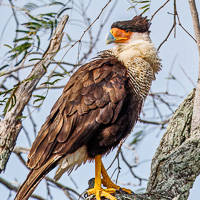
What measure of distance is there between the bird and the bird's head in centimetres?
13

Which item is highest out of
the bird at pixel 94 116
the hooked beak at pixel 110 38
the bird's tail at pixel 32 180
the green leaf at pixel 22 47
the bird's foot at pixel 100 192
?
the green leaf at pixel 22 47

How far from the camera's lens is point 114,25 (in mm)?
3547

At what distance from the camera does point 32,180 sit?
9.76 ft

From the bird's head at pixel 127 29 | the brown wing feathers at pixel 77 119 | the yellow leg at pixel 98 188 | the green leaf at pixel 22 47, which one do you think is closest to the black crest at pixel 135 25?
the bird's head at pixel 127 29

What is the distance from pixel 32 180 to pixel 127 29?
4.48 ft

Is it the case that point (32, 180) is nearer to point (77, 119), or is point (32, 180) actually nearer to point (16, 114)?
point (77, 119)

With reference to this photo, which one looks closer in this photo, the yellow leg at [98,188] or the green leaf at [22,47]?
the yellow leg at [98,188]

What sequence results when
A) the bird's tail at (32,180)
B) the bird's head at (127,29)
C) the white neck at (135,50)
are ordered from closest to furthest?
the bird's tail at (32,180), the white neck at (135,50), the bird's head at (127,29)

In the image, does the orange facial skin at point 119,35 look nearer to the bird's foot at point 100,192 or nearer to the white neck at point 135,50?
the white neck at point 135,50

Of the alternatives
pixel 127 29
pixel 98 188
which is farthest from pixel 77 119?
pixel 127 29

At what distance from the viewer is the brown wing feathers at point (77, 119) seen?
119 inches

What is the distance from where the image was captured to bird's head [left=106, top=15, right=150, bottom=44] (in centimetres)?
349

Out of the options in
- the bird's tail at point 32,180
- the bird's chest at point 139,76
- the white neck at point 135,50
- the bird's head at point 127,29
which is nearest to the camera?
the bird's tail at point 32,180

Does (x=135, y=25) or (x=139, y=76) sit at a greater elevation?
(x=135, y=25)
